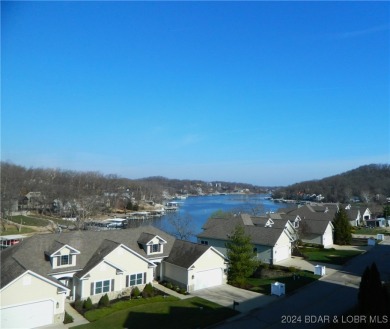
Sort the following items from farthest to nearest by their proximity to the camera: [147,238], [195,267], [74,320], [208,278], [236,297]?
[147,238] < [208,278] < [195,267] < [236,297] < [74,320]

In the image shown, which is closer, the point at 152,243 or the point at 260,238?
the point at 152,243

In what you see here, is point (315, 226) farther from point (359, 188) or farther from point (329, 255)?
point (359, 188)

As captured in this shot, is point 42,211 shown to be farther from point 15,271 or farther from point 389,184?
point 389,184

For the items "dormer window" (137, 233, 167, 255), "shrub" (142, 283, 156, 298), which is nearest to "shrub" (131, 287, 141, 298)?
"shrub" (142, 283, 156, 298)

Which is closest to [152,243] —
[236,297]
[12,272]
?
[236,297]

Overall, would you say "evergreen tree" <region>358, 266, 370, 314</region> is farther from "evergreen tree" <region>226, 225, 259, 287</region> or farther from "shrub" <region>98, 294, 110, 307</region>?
"shrub" <region>98, 294, 110, 307</region>

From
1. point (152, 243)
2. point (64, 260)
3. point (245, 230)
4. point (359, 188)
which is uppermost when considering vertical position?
point (359, 188)

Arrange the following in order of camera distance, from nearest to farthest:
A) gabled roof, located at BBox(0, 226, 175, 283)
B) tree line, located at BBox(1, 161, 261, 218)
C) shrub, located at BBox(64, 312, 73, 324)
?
shrub, located at BBox(64, 312, 73, 324) → gabled roof, located at BBox(0, 226, 175, 283) → tree line, located at BBox(1, 161, 261, 218)
